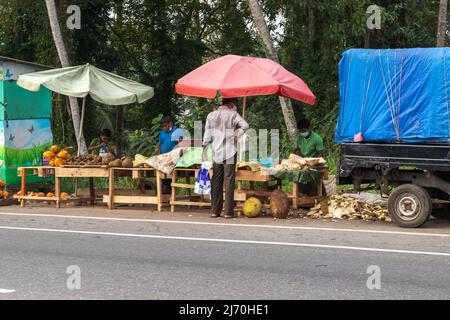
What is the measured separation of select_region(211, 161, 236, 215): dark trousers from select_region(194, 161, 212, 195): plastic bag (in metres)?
0.24

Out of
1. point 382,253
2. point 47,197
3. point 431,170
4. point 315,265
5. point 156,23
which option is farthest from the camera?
point 156,23

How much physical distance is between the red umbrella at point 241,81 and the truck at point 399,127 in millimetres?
1084

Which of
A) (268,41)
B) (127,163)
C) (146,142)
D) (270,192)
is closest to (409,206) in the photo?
(270,192)

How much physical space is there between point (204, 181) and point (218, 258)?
13.6 feet

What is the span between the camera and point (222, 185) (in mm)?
12445

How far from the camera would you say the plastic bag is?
1266 cm

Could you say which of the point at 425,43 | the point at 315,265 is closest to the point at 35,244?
the point at 315,265

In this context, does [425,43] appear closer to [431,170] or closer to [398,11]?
[398,11]

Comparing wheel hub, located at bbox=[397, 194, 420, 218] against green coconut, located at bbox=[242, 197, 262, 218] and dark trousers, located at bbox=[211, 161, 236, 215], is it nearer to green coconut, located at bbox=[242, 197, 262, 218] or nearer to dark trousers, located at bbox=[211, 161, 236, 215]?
green coconut, located at bbox=[242, 197, 262, 218]

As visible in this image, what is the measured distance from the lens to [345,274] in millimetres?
7691

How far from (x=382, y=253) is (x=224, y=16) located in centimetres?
2186

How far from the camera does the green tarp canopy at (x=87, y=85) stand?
45.0ft

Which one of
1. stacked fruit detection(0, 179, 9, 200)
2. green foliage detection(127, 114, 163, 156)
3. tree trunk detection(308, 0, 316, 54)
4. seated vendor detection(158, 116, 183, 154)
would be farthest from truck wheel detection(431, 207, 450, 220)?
tree trunk detection(308, 0, 316, 54)

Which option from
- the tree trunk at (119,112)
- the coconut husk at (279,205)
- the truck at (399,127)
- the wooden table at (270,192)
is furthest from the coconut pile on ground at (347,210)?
the tree trunk at (119,112)
